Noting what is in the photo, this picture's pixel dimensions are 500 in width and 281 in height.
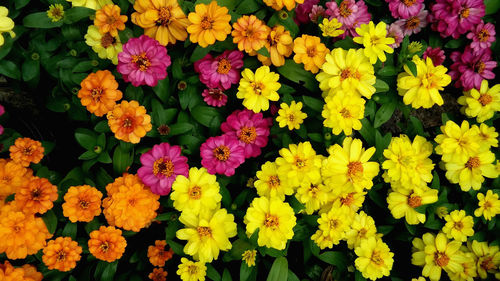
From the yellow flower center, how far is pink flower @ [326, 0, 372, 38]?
2.01 feet

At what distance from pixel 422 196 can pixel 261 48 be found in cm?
113

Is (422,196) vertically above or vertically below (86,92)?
below

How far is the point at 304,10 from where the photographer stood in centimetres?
207

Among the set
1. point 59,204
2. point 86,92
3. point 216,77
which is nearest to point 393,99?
point 216,77

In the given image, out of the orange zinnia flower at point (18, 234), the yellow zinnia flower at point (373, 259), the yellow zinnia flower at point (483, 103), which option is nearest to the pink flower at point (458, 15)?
the yellow zinnia flower at point (483, 103)

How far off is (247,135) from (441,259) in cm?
124

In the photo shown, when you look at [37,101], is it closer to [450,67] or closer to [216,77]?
[216,77]

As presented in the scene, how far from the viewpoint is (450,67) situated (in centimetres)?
232

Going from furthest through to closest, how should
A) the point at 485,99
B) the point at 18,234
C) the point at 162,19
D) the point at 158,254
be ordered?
the point at 485,99 → the point at 158,254 → the point at 162,19 → the point at 18,234

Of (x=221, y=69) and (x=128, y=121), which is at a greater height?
(x=221, y=69)

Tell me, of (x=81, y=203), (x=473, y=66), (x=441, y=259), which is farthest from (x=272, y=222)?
(x=473, y=66)

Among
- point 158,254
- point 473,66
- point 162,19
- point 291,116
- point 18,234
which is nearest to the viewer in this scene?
point 18,234

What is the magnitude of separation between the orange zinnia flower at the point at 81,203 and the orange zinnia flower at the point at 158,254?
404 mm

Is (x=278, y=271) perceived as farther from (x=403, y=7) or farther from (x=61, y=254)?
(x=403, y=7)
